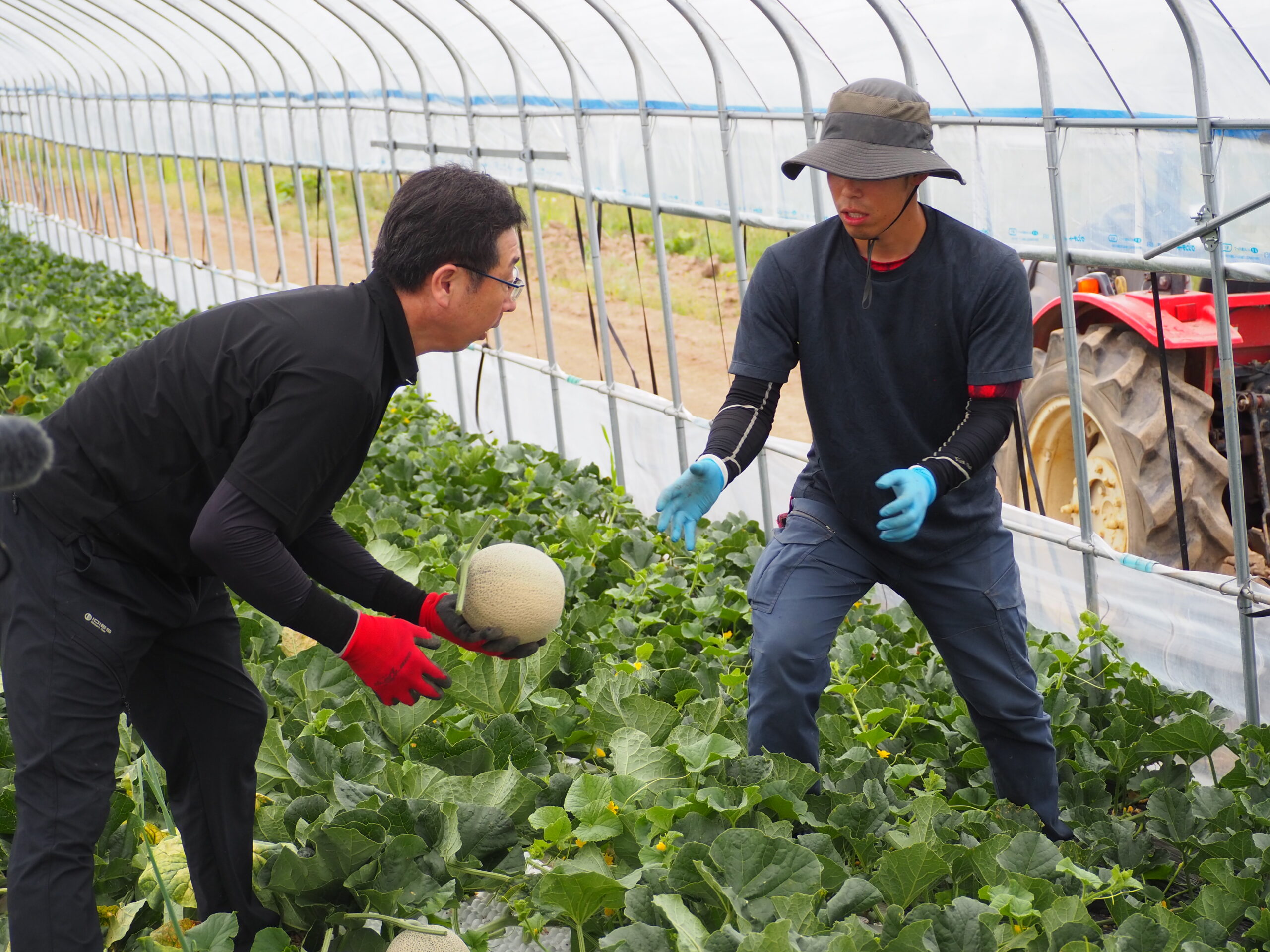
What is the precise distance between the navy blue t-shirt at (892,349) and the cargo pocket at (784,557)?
0.08 m

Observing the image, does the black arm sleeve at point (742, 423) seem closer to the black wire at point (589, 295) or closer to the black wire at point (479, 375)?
the black wire at point (589, 295)

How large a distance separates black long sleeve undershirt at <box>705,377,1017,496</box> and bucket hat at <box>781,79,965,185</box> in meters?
0.52

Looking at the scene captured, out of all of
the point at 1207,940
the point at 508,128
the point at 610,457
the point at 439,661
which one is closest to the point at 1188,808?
the point at 1207,940

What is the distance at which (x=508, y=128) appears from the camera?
25.4 ft

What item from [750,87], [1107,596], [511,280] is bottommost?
[1107,596]

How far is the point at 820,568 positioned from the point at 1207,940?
1.12 meters

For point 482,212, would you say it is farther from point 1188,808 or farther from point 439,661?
point 1188,808

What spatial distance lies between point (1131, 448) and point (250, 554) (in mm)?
3313

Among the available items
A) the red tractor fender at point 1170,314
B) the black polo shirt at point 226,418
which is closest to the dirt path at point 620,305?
the red tractor fender at point 1170,314

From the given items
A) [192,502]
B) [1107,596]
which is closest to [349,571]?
[192,502]

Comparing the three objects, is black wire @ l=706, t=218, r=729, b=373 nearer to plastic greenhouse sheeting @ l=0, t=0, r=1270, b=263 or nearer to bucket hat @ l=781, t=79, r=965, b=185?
plastic greenhouse sheeting @ l=0, t=0, r=1270, b=263

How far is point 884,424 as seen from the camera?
3.14 m

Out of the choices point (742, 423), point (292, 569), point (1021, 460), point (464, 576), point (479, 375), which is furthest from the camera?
point (479, 375)

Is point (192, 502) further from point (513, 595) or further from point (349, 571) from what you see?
point (513, 595)
